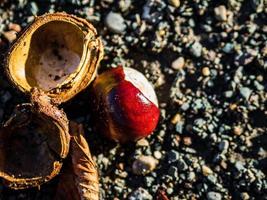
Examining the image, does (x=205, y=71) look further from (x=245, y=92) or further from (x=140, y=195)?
(x=140, y=195)

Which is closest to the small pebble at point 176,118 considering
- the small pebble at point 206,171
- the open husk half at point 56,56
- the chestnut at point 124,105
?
the chestnut at point 124,105

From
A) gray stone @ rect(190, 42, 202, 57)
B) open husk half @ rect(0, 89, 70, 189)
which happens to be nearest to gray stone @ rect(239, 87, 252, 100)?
gray stone @ rect(190, 42, 202, 57)

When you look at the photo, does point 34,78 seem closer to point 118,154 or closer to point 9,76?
point 9,76

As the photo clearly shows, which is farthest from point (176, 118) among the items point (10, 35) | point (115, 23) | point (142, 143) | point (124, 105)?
point (10, 35)

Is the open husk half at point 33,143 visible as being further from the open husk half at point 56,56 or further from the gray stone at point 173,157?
the gray stone at point 173,157

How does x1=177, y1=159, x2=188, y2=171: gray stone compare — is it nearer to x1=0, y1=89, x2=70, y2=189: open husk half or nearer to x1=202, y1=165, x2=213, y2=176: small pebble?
x1=202, y1=165, x2=213, y2=176: small pebble

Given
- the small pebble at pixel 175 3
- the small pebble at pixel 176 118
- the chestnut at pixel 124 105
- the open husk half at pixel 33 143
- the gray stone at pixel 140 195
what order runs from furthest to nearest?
the small pebble at pixel 175 3 → the small pebble at pixel 176 118 → the gray stone at pixel 140 195 → the chestnut at pixel 124 105 → the open husk half at pixel 33 143

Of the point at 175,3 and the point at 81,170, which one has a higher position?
the point at 175,3
